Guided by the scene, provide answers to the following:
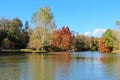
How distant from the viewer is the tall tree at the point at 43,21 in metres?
93.1

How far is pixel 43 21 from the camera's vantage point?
305 ft

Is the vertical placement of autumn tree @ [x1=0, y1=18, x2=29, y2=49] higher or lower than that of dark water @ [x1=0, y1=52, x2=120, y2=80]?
higher

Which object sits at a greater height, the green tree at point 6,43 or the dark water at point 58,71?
the green tree at point 6,43

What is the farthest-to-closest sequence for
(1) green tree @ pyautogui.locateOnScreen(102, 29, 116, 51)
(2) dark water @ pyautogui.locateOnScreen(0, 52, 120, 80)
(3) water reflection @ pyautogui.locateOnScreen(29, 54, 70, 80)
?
(1) green tree @ pyautogui.locateOnScreen(102, 29, 116, 51) → (3) water reflection @ pyautogui.locateOnScreen(29, 54, 70, 80) → (2) dark water @ pyautogui.locateOnScreen(0, 52, 120, 80)

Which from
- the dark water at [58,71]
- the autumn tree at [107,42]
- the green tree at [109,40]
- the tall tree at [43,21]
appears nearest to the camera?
the dark water at [58,71]

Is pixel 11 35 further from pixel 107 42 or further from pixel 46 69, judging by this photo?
pixel 46 69

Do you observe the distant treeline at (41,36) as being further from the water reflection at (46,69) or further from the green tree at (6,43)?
the water reflection at (46,69)

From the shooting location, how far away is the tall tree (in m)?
93.1

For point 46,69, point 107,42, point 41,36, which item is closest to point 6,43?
point 41,36

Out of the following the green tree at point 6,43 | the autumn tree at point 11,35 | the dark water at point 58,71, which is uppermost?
the autumn tree at point 11,35

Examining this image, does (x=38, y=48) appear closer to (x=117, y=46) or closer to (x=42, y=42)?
(x=42, y=42)

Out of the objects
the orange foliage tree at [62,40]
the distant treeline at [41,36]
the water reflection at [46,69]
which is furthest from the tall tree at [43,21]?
the water reflection at [46,69]

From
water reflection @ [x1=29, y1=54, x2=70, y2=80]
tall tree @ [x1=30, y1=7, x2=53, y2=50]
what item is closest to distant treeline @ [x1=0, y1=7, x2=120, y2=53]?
tall tree @ [x1=30, y1=7, x2=53, y2=50]

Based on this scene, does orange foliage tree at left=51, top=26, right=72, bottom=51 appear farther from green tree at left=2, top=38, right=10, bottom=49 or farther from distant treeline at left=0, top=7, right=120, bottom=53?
green tree at left=2, top=38, right=10, bottom=49
